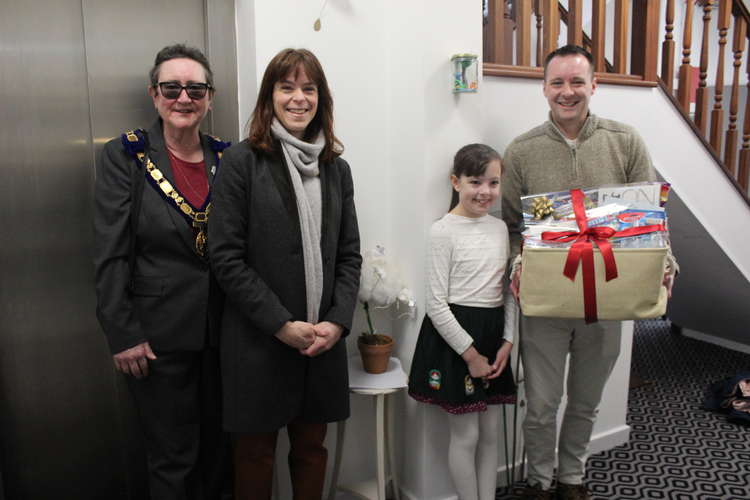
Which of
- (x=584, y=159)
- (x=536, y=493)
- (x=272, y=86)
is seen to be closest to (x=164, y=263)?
(x=272, y=86)

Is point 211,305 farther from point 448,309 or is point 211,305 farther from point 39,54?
point 39,54

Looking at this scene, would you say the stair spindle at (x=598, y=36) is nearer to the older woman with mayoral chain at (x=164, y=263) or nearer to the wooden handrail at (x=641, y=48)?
the wooden handrail at (x=641, y=48)

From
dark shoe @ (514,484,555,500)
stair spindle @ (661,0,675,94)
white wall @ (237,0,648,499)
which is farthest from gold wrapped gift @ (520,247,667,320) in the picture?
stair spindle @ (661,0,675,94)

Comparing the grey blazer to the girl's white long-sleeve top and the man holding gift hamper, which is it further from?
the man holding gift hamper

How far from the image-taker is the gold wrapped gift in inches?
64.8

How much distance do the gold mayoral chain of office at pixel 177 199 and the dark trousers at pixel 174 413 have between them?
343mm

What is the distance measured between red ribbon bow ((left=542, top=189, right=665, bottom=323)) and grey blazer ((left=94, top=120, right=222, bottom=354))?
1.04 metres

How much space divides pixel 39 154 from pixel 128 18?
0.51 meters

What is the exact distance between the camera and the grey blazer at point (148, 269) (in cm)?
156

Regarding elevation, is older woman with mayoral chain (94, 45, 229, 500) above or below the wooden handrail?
below

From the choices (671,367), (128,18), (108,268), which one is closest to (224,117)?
(128,18)

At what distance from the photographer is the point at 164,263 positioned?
→ 1.63 metres

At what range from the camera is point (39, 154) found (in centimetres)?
177

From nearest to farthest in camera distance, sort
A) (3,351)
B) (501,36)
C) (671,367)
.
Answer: (3,351) < (501,36) < (671,367)
